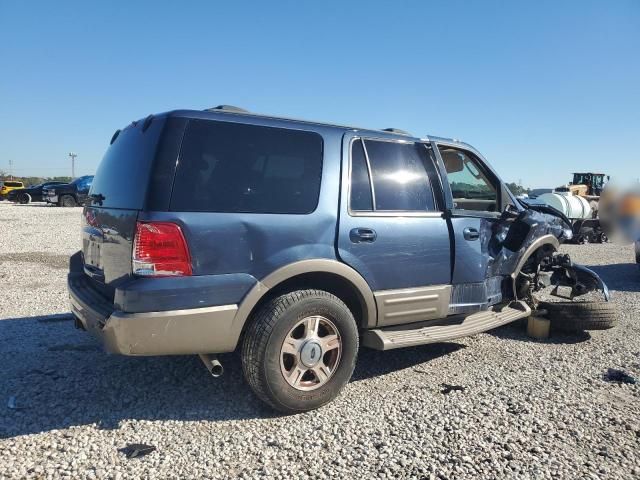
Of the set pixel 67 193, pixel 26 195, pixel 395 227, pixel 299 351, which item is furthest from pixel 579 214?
pixel 26 195

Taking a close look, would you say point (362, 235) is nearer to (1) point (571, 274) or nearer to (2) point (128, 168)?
(2) point (128, 168)

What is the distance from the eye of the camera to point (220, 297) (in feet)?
9.93

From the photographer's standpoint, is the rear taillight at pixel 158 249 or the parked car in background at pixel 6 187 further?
the parked car in background at pixel 6 187

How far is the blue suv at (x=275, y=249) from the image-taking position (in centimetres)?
294

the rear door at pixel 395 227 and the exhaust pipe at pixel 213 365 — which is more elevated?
the rear door at pixel 395 227

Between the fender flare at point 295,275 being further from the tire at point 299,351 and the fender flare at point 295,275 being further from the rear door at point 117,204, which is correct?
the rear door at point 117,204

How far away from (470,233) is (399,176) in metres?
0.89

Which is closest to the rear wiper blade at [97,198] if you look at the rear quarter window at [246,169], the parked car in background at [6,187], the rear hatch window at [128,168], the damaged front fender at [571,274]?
the rear hatch window at [128,168]

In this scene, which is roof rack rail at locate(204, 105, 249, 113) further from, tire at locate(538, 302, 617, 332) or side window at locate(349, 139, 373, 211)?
tire at locate(538, 302, 617, 332)

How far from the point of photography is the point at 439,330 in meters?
4.09

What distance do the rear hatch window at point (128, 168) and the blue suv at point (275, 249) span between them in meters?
0.02

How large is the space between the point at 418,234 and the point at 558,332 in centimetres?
279

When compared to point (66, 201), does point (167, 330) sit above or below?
below

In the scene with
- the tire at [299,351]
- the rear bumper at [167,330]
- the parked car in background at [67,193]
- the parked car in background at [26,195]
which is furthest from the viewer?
the parked car in background at [26,195]
